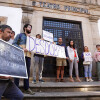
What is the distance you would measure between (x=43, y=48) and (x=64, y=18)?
3.58 meters

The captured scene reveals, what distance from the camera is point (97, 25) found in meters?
7.06

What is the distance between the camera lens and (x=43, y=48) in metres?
4.17

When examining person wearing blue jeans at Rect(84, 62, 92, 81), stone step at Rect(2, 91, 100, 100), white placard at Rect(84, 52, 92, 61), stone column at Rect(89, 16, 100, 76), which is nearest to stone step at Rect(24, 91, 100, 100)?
stone step at Rect(2, 91, 100, 100)

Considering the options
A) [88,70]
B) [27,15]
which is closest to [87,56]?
[88,70]

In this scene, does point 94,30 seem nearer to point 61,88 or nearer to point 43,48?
point 43,48

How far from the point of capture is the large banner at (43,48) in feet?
11.7

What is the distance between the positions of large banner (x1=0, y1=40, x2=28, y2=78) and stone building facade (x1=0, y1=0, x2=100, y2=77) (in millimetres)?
4055

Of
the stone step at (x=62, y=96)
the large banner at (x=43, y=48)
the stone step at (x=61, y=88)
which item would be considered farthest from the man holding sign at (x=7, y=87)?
the stone step at (x=61, y=88)

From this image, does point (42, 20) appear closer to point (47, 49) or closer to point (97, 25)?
point (47, 49)

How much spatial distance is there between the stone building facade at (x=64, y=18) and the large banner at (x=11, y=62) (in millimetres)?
4055

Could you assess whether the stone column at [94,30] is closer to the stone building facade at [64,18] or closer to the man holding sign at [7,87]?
the stone building facade at [64,18]

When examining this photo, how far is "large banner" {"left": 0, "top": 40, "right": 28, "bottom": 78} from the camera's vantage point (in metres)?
1.58

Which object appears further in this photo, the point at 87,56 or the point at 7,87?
the point at 87,56

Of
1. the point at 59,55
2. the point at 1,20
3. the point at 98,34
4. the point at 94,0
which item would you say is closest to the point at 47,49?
the point at 59,55
